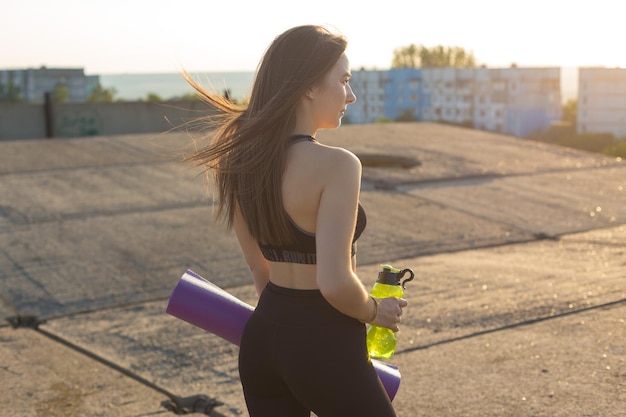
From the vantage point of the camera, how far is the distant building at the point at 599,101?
97688 millimetres

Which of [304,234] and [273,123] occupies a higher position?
[273,123]

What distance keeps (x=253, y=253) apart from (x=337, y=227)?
544mm

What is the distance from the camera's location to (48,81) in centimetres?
12162

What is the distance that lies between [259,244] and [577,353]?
2.94m

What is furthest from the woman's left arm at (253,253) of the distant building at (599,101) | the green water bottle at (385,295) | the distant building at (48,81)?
the distant building at (48,81)

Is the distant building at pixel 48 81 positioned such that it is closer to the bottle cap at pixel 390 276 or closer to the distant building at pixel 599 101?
the distant building at pixel 599 101

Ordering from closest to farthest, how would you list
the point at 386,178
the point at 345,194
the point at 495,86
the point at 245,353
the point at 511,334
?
the point at 345,194, the point at 245,353, the point at 511,334, the point at 386,178, the point at 495,86

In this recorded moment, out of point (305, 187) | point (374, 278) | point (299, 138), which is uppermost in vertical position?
point (299, 138)

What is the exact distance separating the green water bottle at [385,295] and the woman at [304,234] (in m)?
0.17

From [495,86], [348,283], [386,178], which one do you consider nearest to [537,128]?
[495,86]

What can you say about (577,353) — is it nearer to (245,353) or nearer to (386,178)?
(245,353)

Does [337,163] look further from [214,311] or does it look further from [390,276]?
[214,311]

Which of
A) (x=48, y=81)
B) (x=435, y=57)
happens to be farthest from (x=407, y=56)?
(x=48, y=81)

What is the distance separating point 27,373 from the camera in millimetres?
4863
